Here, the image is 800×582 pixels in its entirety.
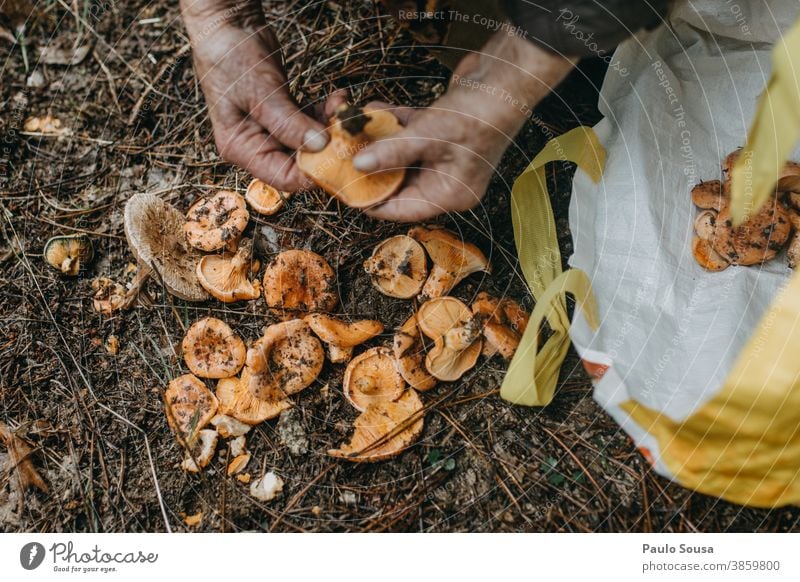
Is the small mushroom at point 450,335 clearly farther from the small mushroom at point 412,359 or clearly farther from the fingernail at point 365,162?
the fingernail at point 365,162

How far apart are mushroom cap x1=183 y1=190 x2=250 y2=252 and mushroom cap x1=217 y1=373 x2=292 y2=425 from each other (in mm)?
292

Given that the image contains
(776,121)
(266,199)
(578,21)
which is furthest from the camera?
(266,199)

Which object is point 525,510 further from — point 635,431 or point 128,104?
point 128,104

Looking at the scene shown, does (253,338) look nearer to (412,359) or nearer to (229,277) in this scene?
(229,277)

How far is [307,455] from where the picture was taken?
3.70ft

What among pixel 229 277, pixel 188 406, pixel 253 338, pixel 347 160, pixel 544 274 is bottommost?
pixel 188 406

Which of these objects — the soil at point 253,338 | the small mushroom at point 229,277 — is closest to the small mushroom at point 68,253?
the soil at point 253,338

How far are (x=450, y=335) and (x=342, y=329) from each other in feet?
0.69

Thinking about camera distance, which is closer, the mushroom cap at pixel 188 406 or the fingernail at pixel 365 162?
the fingernail at pixel 365 162

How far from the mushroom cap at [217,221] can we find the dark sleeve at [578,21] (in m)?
0.65

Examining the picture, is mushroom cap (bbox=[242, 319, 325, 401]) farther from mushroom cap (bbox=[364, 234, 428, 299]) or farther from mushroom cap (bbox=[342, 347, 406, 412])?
mushroom cap (bbox=[364, 234, 428, 299])

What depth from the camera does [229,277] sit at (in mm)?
1148

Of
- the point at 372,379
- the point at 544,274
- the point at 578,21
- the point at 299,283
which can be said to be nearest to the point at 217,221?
the point at 299,283

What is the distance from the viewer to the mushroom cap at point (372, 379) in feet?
3.64
